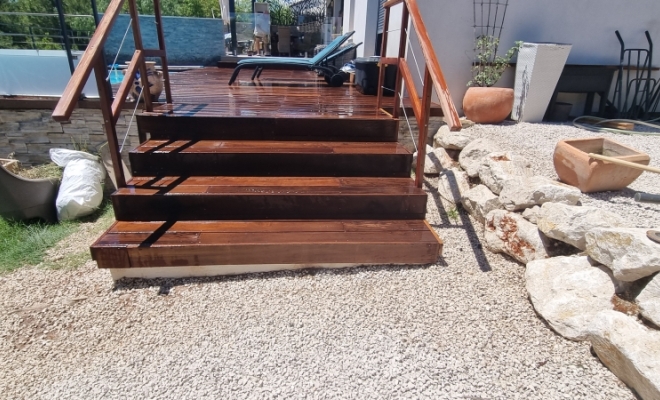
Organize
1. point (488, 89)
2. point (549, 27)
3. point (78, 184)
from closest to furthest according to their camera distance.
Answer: point (78, 184) → point (488, 89) → point (549, 27)

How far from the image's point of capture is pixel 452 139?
354 centimetres

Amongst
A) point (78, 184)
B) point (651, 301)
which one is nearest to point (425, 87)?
point (651, 301)

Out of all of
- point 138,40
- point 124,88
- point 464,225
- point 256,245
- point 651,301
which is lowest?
point 464,225

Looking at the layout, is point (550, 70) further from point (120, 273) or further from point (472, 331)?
point (120, 273)

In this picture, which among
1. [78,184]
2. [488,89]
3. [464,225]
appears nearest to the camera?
[464,225]

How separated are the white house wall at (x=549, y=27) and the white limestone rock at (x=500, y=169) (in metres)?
2.15

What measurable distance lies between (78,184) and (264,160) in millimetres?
2225

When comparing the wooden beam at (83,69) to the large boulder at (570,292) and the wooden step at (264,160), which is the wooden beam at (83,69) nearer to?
the wooden step at (264,160)

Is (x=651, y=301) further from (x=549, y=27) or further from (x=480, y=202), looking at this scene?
(x=549, y=27)

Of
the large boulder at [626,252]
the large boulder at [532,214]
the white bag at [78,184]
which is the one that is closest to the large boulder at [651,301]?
the large boulder at [626,252]

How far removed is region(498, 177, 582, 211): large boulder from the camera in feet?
7.34

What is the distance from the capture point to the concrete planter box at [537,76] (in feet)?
13.7

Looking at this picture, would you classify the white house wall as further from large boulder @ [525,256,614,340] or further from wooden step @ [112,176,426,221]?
large boulder @ [525,256,614,340]

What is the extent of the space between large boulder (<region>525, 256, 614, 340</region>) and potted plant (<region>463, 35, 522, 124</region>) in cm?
255
